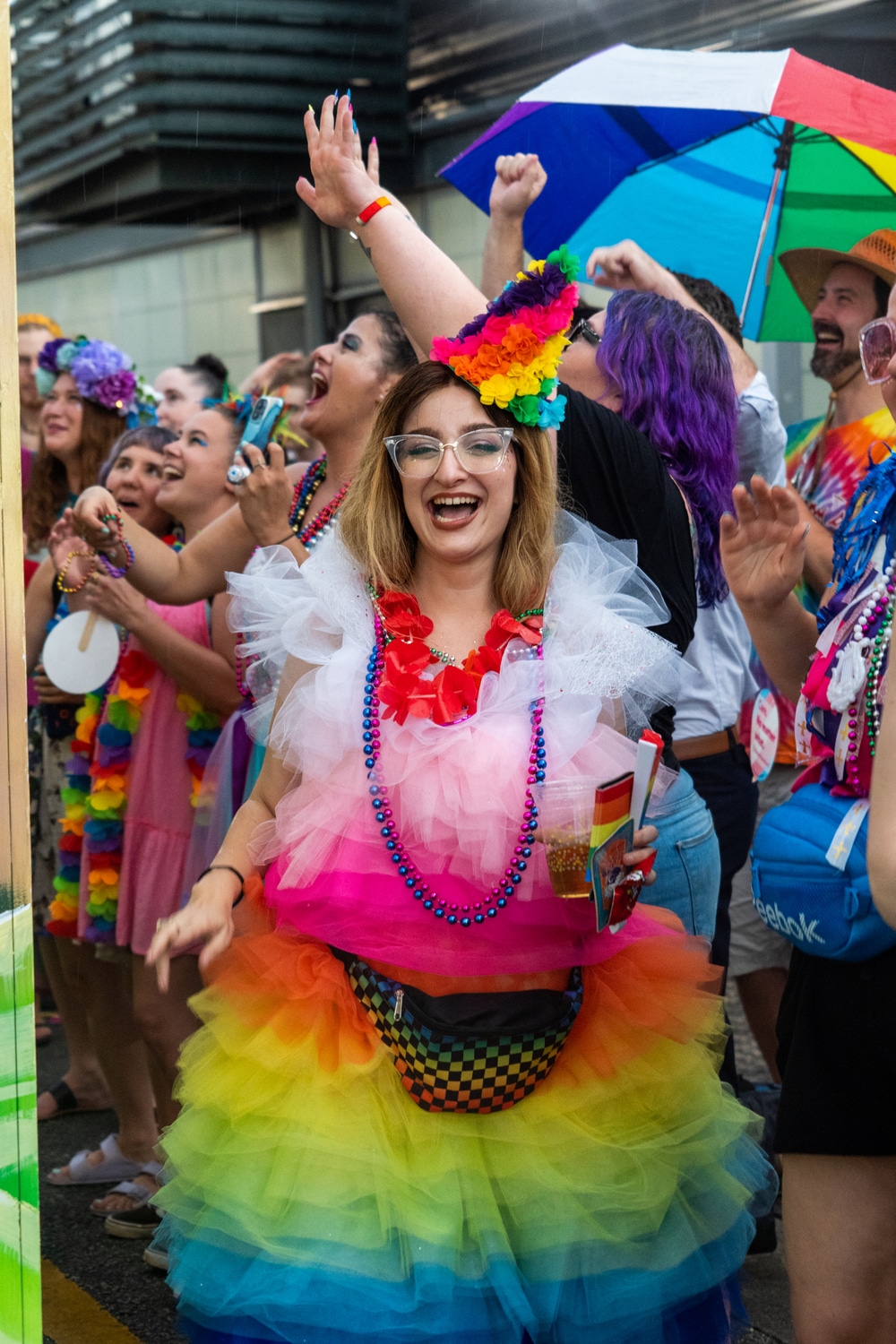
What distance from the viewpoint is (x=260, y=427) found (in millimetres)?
3539

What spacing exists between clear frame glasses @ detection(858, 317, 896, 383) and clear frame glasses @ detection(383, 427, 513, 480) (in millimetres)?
590

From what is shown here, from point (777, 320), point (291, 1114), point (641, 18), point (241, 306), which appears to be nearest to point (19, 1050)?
point (291, 1114)

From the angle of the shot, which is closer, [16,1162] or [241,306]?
[16,1162]

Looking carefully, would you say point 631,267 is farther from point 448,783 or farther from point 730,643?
point 448,783

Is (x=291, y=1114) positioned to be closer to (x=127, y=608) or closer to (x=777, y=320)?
(x=127, y=608)

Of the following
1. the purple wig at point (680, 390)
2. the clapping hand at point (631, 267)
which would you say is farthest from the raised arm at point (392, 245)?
the clapping hand at point (631, 267)

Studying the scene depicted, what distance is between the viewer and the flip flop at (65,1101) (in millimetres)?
4746

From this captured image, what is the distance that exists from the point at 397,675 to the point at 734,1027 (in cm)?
342

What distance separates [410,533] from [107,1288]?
2.17 m

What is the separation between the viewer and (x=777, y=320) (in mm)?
4562

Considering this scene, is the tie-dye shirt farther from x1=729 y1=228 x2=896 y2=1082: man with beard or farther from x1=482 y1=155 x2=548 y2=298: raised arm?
x1=482 y1=155 x2=548 y2=298: raised arm

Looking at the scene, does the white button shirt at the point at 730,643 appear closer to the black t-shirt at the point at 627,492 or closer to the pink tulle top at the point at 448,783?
the black t-shirt at the point at 627,492

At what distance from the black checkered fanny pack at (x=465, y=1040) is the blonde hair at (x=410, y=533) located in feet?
2.22

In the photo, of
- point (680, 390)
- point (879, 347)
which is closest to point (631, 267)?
point (680, 390)
